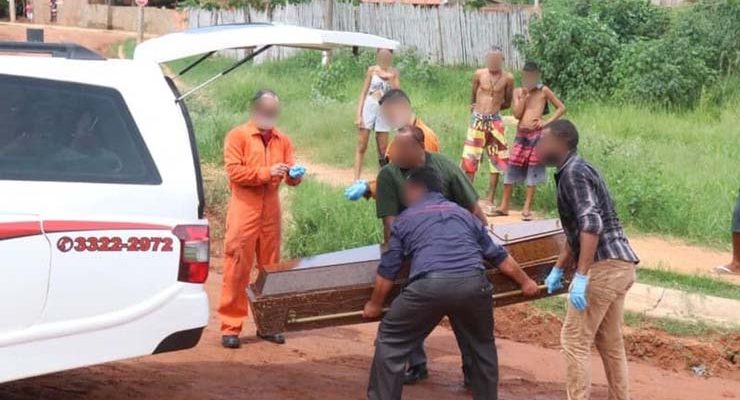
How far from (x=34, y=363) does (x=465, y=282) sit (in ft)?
7.00

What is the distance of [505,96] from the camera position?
11.6 metres

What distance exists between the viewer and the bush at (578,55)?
18359 millimetres

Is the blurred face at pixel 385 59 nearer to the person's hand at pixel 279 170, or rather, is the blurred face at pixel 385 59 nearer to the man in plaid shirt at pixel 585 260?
the person's hand at pixel 279 170

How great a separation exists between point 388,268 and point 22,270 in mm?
1896

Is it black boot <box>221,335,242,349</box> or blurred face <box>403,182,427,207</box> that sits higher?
blurred face <box>403,182,427,207</box>

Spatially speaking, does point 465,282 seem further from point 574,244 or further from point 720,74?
point 720,74

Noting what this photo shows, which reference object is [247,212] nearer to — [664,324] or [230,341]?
[230,341]

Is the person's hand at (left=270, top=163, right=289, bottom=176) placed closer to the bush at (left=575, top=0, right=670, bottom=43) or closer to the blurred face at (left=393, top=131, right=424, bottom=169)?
the blurred face at (left=393, top=131, right=424, bottom=169)

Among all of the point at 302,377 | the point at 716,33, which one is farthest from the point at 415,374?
the point at 716,33

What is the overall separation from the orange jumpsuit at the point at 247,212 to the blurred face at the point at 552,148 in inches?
77.3

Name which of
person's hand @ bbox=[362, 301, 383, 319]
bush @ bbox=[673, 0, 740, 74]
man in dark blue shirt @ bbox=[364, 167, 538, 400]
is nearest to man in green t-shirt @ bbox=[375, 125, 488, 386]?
man in dark blue shirt @ bbox=[364, 167, 538, 400]

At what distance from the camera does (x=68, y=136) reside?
17.5 feet

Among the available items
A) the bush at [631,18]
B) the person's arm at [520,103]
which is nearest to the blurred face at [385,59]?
the person's arm at [520,103]

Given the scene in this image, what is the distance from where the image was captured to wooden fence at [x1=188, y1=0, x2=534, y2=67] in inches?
894
